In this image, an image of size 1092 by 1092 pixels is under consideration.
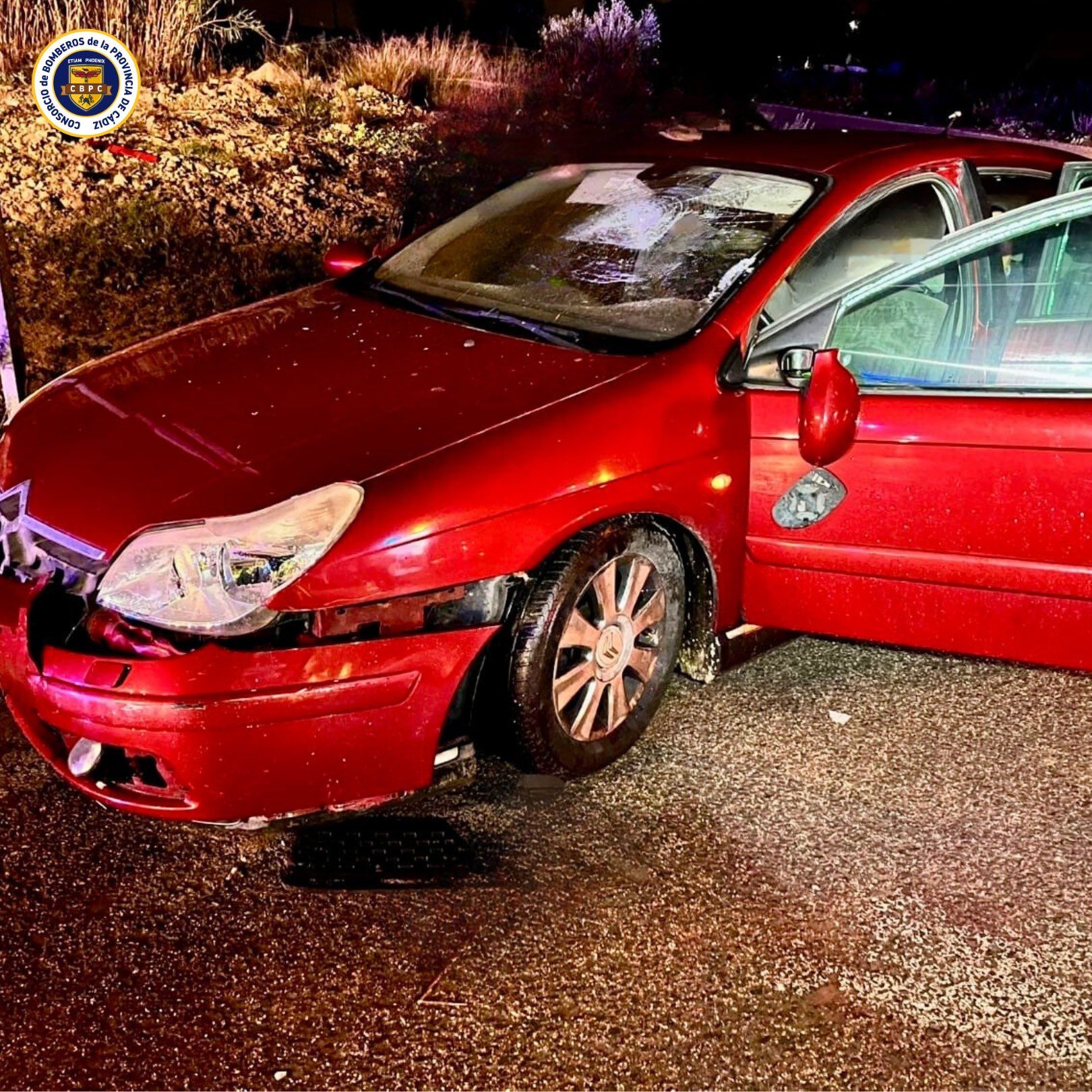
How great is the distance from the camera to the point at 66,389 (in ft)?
10.6

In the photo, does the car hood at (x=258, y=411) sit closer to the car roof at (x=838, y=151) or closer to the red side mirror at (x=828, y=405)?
the red side mirror at (x=828, y=405)

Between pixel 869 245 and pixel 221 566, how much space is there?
7.02 feet

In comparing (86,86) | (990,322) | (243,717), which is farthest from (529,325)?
(86,86)

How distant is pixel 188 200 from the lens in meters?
7.80

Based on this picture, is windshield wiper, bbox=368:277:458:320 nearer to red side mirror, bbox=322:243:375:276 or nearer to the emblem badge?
red side mirror, bbox=322:243:375:276

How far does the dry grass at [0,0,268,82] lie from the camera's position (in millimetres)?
9461

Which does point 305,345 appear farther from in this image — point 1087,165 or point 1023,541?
point 1087,165

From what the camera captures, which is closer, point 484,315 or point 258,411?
point 258,411

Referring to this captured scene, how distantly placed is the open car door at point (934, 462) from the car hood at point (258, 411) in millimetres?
508

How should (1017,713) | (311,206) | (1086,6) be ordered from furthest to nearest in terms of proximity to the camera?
(1086,6) < (311,206) < (1017,713)

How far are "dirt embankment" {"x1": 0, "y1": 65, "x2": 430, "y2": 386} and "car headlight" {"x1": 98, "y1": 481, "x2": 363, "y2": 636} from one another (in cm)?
380

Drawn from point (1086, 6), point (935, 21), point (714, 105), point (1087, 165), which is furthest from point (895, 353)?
point (1086, 6)

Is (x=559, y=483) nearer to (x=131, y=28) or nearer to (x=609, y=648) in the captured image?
(x=609, y=648)

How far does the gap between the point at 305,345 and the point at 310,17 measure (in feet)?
43.1
